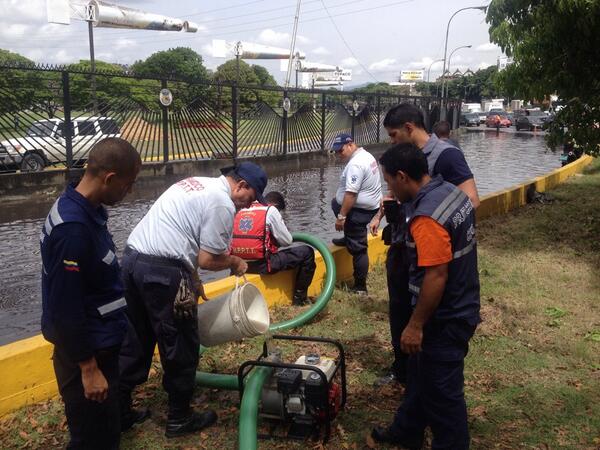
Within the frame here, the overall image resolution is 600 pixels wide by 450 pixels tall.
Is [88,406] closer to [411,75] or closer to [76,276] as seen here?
[76,276]

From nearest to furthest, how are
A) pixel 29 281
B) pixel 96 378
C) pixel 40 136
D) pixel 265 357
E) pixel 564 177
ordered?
pixel 96 378 < pixel 265 357 < pixel 29 281 < pixel 40 136 < pixel 564 177

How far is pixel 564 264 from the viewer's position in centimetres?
721

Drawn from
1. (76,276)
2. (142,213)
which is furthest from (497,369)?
(142,213)

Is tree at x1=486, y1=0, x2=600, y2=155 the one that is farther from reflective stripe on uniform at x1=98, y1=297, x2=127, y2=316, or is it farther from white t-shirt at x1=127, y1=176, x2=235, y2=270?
reflective stripe on uniform at x1=98, y1=297, x2=127, y2=316

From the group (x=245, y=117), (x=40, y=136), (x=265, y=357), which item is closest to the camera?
(x=265, y=357)

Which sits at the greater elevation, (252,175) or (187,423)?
(252,175)

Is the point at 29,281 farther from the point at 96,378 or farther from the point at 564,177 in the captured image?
the point at 564,177

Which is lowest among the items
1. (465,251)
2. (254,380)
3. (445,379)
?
(254,380)

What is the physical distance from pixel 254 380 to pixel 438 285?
4.25 ft

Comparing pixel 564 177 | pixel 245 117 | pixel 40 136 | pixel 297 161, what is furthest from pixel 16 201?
pixel 564 177

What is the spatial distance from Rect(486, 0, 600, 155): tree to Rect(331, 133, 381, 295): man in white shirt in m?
3.32

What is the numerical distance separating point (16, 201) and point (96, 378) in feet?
35.6

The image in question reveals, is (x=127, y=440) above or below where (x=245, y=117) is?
below

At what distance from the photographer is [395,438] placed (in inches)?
133
